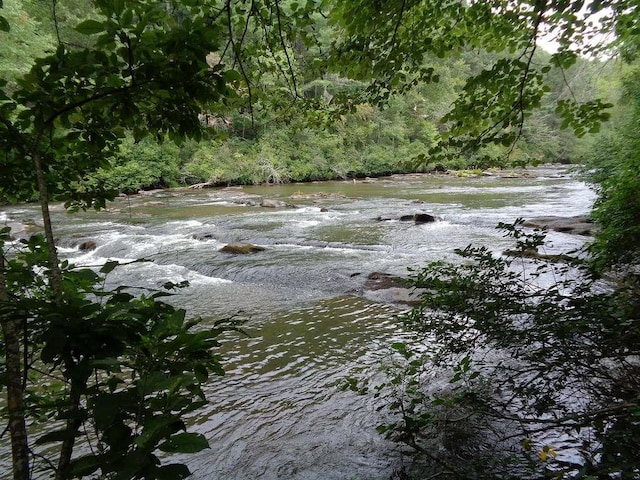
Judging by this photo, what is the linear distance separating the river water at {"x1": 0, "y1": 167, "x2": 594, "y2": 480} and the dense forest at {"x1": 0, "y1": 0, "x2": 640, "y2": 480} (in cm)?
60

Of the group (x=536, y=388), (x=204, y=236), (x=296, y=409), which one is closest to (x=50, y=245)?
(x=536, y=388)

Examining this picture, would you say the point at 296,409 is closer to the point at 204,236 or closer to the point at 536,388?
the point at 536,388

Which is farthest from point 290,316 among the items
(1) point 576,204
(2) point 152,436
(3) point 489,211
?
(1) point 576,204

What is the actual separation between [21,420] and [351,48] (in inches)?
114

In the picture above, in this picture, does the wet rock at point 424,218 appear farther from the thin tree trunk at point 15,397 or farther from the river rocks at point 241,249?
the thin tree trunk at point 15,397

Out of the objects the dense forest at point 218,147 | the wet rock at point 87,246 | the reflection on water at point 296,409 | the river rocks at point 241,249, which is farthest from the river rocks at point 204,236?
the dense forest at point 218,147

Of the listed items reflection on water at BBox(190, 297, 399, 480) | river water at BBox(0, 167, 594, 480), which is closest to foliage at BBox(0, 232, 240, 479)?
river water at BBox(0, 167, 594, 480)

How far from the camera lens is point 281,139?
3566cm

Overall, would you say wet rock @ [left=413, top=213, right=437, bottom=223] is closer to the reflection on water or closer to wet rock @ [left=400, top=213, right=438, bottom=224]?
wet rock @ [left=400, top=213, right=438, bottom=224]

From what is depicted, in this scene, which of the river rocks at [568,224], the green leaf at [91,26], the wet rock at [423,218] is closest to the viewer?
the green leaf at [91,26]

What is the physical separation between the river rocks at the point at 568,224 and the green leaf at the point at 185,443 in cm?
1137

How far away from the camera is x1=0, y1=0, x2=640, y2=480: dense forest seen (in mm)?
1071

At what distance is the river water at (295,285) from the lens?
11.2 ft

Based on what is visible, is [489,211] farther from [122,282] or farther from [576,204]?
[122,282]
